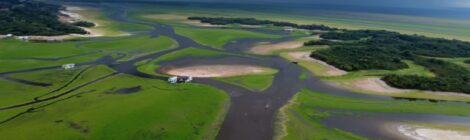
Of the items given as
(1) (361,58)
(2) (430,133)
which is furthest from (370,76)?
(2) (430,133)

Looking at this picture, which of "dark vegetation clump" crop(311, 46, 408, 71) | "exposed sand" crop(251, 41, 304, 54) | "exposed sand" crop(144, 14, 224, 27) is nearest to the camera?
"dark vegetation clump" crop(311, 46, 408, 71)

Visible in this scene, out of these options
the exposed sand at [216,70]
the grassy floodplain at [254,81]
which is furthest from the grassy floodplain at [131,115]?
the exposed sand at [216,70]

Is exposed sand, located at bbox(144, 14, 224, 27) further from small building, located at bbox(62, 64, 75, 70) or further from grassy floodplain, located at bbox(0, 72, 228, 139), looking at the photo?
grassy floodplain, located at bbox(0, 72, 228, 139)

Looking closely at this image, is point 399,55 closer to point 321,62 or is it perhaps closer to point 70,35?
point 321,62

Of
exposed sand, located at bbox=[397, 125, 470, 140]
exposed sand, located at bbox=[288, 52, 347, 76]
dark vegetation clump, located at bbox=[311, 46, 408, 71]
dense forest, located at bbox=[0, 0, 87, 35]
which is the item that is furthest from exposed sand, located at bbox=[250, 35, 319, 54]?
exposed sand, located at bbox=[397, 125, 470, 140]

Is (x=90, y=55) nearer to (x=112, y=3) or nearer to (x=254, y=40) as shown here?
(x=254, y=40)

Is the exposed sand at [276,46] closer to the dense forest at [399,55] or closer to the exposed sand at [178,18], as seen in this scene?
the dense forest at [399,55]
